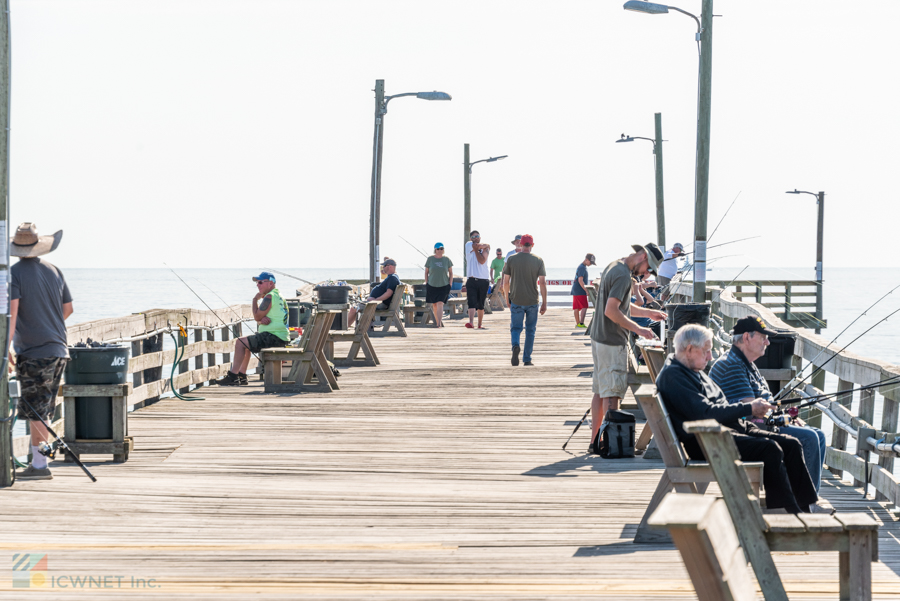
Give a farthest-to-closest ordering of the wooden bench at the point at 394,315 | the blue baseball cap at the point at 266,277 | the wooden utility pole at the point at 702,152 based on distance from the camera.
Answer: the wooden bench at the point at 394,315, the wooden utility pole at the point at 702,152, the blue baseball cap at the point at 266,277

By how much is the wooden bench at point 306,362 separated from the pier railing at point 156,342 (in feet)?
3.16

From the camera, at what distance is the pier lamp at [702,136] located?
13562 mm

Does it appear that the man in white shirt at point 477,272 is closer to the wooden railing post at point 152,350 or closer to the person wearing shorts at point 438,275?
the person wearing shorts at point 438,275

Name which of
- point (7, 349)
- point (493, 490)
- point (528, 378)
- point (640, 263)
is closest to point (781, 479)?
point (493, 490)

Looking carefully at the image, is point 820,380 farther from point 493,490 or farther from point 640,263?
point 493,490

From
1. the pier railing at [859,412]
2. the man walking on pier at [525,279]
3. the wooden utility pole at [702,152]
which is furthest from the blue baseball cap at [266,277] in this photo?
the pier railing at [859,412]

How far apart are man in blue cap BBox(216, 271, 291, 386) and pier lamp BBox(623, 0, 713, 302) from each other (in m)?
5.40

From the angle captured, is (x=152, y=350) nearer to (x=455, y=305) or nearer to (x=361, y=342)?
(x=361, y=342)

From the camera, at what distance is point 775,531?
12.8 feet

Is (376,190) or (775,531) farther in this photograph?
(376,190)

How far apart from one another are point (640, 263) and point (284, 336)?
268 inches

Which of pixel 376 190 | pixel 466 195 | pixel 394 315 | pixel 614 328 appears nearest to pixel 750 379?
pixel 614 328

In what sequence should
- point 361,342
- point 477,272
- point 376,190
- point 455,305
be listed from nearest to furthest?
point 361,342
point 477,272
point 376,190
point 455,305

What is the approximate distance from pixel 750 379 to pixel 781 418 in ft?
1.09
